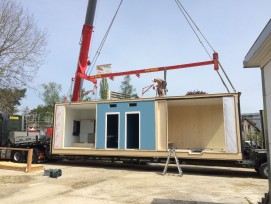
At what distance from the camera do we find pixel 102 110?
46.4 ft

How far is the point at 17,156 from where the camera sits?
1559cm

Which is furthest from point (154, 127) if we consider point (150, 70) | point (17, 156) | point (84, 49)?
point (17, 156)

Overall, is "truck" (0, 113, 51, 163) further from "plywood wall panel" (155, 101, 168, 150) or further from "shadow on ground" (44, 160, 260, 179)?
"plywood wall panel" (155, 101, 168, 150)

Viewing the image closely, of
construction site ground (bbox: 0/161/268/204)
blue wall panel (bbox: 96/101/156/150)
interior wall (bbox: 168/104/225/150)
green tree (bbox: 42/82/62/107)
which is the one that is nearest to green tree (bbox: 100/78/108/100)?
green tree (bbox: 42/82/62/107)

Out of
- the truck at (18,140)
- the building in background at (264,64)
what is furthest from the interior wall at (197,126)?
the building in background at (264,64)

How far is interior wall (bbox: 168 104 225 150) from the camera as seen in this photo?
48.7 feet

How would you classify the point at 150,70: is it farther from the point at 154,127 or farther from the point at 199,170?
the point at 199,170

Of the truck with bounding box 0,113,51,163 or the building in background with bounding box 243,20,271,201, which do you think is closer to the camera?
the building in background with bounding box 243,20,271,201

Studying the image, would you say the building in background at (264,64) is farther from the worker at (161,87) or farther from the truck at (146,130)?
the worker at (161,87)

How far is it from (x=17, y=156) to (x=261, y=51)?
14492 millimetres

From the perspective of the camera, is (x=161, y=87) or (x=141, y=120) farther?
(x=161, y=87)

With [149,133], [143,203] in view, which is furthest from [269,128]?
[149,133]

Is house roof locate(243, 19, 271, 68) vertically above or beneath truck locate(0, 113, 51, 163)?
above

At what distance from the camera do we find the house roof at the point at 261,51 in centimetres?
384
